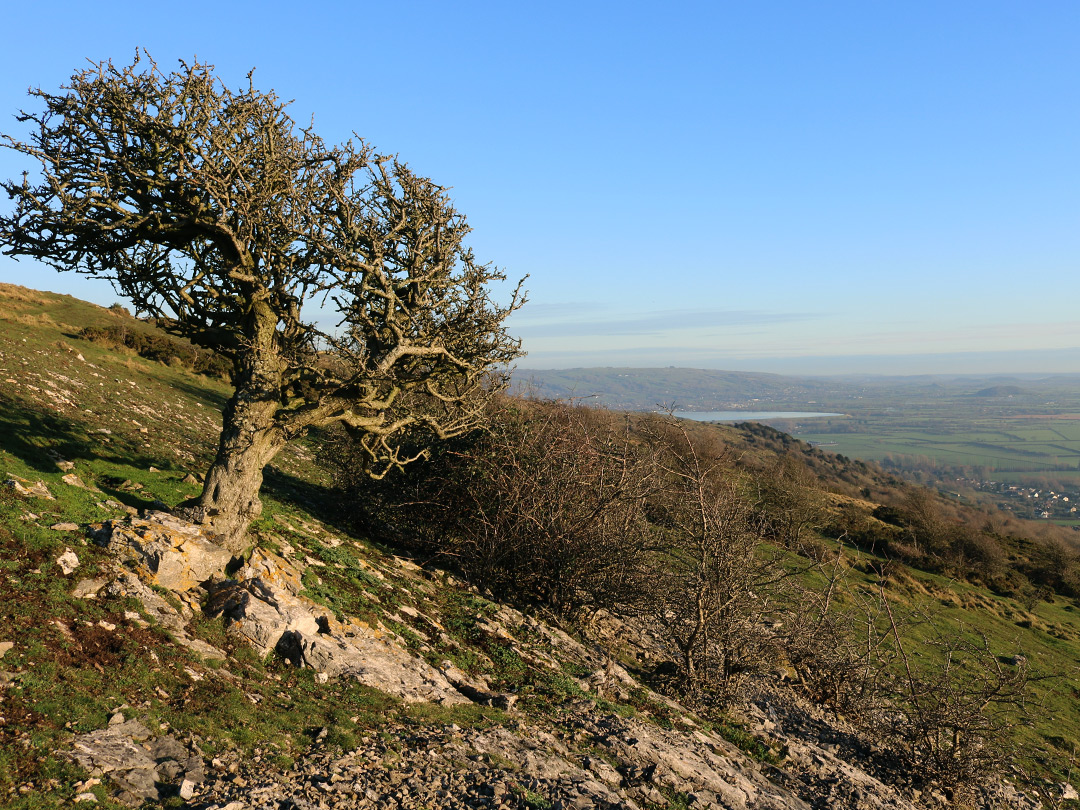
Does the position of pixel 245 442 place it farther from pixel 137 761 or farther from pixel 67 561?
pixel 137 761

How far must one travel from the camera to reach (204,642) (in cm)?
789

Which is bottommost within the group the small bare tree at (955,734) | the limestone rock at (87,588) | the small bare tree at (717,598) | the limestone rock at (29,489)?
the small bare tree at (955,734)

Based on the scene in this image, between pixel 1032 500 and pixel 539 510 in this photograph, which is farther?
pixel 1032 500

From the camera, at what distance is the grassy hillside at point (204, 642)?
6.09 m

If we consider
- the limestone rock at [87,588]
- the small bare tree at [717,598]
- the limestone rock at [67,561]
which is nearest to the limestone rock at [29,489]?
the limestone rock at [67,561]

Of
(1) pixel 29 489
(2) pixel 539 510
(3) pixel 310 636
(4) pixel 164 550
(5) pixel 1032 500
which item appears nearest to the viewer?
(4) pixel 164 550

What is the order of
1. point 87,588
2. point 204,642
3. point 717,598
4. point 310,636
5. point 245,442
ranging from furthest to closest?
point 717,598 < point 245,442 < point 310,636 < point 204,642 < point 87,588

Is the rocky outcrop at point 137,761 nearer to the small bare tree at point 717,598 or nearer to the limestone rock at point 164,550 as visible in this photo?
the limestone rock at point 164,550

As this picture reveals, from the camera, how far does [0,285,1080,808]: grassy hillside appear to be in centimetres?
609

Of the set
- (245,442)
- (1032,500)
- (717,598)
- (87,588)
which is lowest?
(1032,500)

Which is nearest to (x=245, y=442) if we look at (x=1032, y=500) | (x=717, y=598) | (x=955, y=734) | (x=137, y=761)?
(x=137, y=761)

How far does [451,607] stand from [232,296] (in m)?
7.63

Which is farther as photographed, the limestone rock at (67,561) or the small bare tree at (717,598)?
the small bare tree at (717,598)

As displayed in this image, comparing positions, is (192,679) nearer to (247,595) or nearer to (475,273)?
(247,595)
